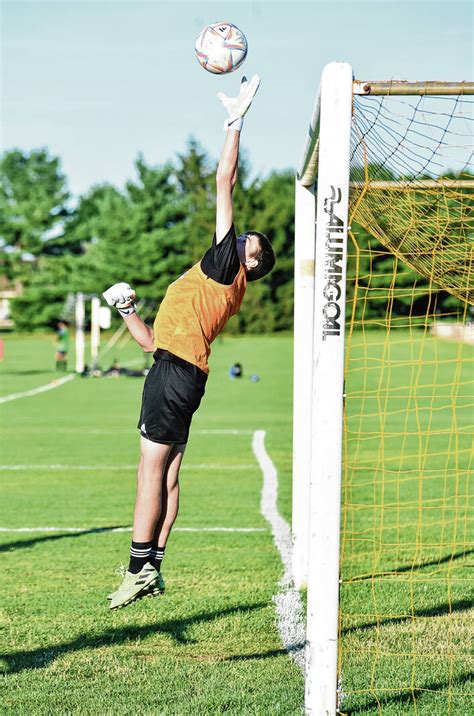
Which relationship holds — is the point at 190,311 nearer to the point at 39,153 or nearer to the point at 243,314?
the point at 243,314

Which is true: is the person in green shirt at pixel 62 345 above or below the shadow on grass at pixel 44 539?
below

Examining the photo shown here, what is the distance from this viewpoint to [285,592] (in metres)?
7.30

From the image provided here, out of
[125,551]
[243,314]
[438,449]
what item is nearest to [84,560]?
[125,551]

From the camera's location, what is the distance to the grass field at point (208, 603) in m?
5.16

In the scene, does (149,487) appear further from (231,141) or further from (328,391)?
(231,141)

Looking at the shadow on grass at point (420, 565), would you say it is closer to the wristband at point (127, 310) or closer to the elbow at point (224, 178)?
the wristband at point (127, 310)

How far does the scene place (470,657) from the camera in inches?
227

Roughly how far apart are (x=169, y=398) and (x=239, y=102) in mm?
1548

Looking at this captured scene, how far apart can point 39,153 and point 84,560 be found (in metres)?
95.9

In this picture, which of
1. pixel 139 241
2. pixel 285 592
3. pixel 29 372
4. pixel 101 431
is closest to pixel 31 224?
pixel 139 241

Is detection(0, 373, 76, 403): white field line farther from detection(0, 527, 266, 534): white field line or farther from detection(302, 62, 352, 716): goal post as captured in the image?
detection(302, 62, 352, 716): goal post

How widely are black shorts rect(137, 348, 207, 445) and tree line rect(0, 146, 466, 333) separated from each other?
76.9 meters

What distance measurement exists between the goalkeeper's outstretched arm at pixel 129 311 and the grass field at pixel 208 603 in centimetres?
131

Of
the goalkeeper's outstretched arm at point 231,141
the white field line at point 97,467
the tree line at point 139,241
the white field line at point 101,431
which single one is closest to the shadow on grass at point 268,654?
the goalkeeper's outstretched arm at point 231,141
